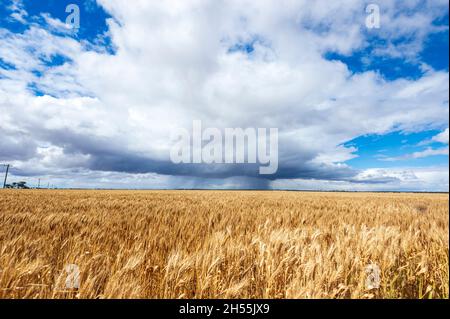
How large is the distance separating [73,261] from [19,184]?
18513 cm

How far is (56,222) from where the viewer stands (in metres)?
5.23

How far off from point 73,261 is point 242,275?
1794 millimetres

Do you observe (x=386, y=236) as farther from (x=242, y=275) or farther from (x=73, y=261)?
(x=73, y=261)

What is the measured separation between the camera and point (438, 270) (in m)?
2.76
